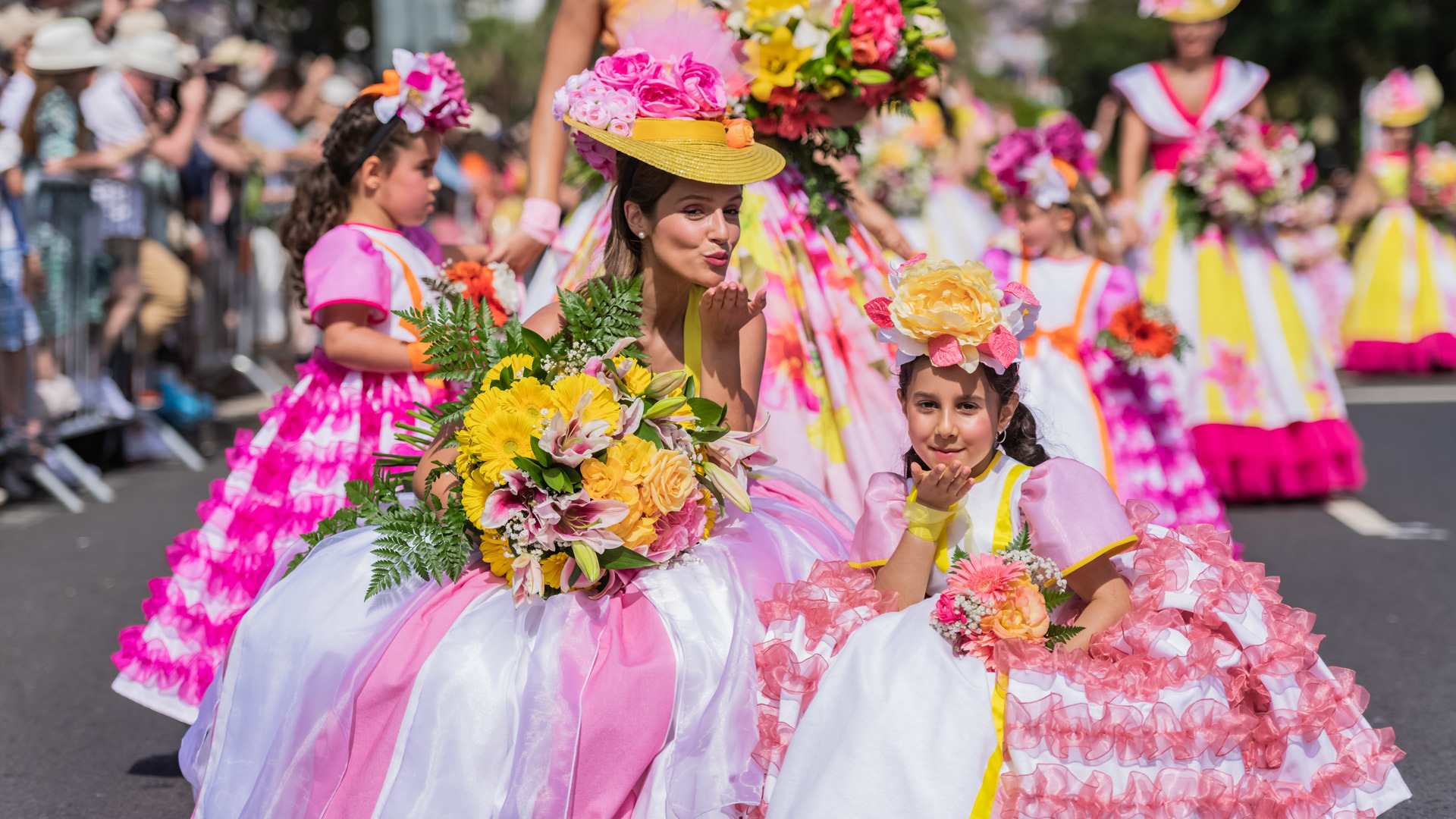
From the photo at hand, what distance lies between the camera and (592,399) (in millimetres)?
3104

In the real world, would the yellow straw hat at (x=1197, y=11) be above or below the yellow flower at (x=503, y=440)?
above

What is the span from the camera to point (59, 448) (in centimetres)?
827

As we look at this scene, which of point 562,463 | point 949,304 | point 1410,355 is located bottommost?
point 1410,355

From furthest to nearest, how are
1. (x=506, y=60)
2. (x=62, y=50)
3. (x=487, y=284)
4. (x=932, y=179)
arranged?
(x=506, y=60)
(x=932, y=179)
(x=62, y=50)
(x=487, y=284)

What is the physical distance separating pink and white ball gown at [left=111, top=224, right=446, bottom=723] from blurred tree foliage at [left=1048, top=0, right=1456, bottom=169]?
1039 inches

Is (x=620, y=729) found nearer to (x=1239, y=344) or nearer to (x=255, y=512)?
(x=255, y=512)

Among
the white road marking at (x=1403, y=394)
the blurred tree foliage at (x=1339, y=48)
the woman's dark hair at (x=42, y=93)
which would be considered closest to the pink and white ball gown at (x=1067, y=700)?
the woman's dark hair at (x=42, y=93)

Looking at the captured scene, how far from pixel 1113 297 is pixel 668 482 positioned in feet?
12.0

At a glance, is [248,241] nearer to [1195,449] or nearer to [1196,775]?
[1195,449]

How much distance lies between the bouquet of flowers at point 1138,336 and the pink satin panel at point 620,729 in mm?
3797

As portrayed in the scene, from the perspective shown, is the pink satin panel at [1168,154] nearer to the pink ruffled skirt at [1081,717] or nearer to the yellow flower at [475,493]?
the pink ruffled skirt at [1081,717]

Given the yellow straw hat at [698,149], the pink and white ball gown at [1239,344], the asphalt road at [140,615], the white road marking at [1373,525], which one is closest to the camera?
the yellow straw hat at [698,149]

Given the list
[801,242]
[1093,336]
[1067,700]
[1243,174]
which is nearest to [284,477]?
[801,242]

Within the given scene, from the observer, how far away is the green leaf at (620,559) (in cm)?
310
